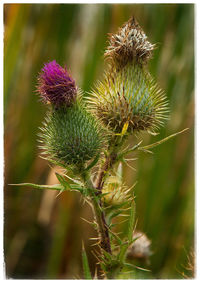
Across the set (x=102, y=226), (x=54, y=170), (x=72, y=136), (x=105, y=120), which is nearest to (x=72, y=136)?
(x=72, y=136)

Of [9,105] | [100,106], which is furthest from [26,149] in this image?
[100,106]

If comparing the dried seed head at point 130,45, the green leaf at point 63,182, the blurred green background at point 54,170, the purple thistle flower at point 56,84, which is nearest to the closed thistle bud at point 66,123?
the purple thistle flower at point 56,84

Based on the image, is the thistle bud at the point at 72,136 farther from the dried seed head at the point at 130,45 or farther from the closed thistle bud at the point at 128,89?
the dried seed head at the point at 130,45

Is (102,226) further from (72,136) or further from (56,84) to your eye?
(56,84)

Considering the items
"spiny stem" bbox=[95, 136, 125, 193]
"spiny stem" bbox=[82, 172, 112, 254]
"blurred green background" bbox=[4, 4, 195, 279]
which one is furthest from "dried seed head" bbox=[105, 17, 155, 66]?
"blurred green background" bbox=[4, 4, 195, 279]

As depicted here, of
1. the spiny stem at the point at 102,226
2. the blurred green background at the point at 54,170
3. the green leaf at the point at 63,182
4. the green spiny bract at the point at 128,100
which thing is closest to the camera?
the green leaf at the point at 63,182

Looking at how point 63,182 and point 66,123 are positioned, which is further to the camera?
point 66,123

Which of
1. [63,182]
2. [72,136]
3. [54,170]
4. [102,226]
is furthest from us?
[54,170]

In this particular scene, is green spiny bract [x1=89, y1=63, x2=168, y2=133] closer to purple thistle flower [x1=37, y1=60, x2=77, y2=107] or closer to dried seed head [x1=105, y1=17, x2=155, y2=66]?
dried seed head [x1=105, y1=17, x2=155, y2=66]
